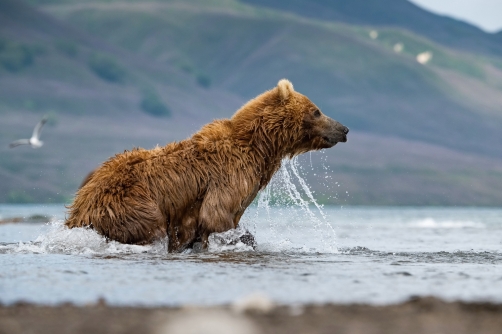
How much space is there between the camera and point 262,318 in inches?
241

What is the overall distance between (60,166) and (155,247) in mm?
99036

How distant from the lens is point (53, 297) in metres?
7.59

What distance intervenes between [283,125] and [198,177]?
141 cm

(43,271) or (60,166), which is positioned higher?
(60,166)

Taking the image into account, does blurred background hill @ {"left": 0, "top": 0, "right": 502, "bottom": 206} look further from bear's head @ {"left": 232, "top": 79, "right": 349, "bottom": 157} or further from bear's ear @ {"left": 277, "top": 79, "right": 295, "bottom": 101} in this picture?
bear's ear @ {"left": 277, "top": 79, "right": 295, "bottom": 101}

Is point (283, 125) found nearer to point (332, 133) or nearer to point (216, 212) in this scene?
point (332, 133)

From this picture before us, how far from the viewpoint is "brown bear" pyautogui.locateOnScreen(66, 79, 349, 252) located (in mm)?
10734

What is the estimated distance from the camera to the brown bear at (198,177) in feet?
35.2

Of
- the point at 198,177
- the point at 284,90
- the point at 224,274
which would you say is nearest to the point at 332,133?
the point at 284,90

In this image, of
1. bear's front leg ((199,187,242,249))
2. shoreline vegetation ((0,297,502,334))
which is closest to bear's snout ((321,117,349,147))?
bear's front leg ((199,187,242,249))

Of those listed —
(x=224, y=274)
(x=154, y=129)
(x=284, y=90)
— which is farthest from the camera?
(x=154, y=129)

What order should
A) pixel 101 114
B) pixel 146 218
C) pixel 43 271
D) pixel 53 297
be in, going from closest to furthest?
pixel 53 297
pixel 43 271
pixel 146 218
pixel 101 114

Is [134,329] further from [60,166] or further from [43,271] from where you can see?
[60,166]

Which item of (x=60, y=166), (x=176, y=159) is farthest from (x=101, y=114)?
(x=176, y=159)
